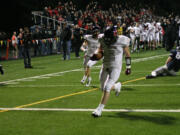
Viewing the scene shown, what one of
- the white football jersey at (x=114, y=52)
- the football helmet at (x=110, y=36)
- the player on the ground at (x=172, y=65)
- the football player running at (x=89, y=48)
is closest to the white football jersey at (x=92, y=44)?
the football player running at (x=89, y=48)

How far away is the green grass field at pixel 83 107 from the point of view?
26.8 feet

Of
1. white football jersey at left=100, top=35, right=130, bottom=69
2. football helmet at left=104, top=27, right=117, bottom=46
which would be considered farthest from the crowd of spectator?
football helmet at left=104, top=27, right=117, bottom=46

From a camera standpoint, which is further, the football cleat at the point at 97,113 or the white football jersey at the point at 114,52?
the white football jersey at the point at 114,52

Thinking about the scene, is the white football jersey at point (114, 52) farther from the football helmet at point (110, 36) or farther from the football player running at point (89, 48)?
the football player running at point (89, 48)

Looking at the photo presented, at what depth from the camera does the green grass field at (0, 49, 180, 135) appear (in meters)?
8.18

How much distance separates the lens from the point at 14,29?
43.8 m

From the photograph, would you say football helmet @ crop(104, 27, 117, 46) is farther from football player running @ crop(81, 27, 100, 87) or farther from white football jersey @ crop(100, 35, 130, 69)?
football player running @ crop(81, 27, 100, 87)

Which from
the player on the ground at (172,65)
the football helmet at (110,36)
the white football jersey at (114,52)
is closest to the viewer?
the football helmet at (110,36)

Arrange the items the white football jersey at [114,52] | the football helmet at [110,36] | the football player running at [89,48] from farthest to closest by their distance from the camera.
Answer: the football player running at [89,48] < the white football jersey at [114,52] < the football helmet at [110,36]

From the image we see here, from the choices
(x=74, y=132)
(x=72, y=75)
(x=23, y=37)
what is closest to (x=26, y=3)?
(x=23, y=37)

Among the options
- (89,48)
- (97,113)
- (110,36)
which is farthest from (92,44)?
(97,113)

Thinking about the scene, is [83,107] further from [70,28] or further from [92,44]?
[70,28]

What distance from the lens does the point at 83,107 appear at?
34.1 feet

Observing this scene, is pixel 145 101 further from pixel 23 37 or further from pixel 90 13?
pixel 90 13
